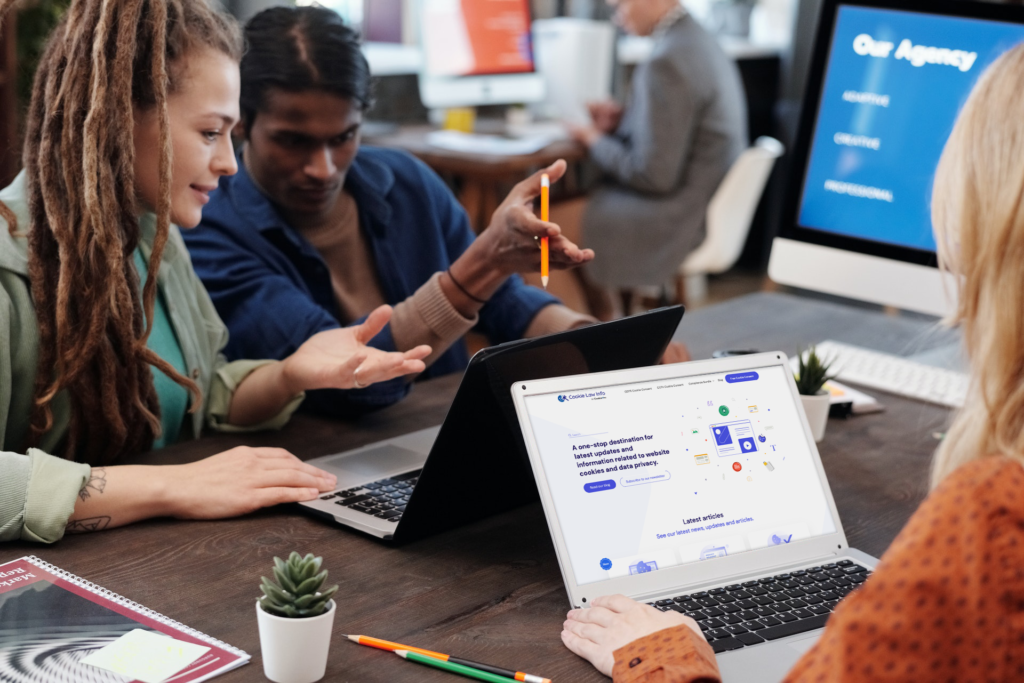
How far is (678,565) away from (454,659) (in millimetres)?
251

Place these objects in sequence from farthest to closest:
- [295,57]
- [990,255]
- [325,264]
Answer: [325,264], [295,57], [990,255]

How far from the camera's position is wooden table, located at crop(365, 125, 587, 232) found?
363cm

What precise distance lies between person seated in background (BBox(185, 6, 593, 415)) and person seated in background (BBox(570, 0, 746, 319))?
6.54 feet

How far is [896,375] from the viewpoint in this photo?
68.6 inches

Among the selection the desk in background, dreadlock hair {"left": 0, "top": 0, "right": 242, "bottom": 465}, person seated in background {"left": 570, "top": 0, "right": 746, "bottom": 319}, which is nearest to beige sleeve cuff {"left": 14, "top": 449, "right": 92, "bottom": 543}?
dreadlock hair {"left": 0, "top": 0, "right": 242, "bottom": 465}

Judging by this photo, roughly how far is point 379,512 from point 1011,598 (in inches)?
26.7

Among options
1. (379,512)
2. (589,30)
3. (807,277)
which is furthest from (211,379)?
(589,30)

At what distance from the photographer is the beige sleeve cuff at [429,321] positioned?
1.51 m

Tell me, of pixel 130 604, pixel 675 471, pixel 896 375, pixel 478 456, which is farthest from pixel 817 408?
pixel 130 604

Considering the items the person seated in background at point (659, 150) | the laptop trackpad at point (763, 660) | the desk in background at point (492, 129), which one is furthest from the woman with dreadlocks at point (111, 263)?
the person seated in background at point (659, 150)

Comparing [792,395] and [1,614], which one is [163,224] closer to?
[1,614]

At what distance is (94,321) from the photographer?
4.02 feet

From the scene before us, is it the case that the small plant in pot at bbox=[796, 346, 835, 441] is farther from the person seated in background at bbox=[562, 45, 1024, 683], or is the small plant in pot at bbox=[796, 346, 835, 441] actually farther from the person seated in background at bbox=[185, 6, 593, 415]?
the person seated in background at bbox=[562, 45, 1024, 683]

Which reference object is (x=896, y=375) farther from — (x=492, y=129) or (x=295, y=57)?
(x=492, y=129)
